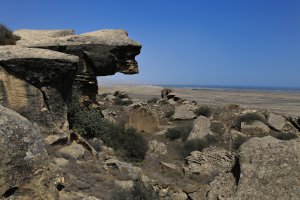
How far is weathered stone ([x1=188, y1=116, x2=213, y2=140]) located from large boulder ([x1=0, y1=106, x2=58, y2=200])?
17401 mm

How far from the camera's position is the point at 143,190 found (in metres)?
10.5

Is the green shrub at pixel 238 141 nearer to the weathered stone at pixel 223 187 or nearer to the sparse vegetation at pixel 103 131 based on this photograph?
the sparse vegetation at pixel 103 131

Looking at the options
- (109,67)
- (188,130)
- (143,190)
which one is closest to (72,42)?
(109,67)

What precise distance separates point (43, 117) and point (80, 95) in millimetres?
4097

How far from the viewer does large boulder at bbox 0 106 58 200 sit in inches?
229

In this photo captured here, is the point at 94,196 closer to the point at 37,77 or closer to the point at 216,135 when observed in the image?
the point at 37,77

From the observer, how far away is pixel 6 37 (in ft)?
53.0

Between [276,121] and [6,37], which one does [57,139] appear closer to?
[6,37]

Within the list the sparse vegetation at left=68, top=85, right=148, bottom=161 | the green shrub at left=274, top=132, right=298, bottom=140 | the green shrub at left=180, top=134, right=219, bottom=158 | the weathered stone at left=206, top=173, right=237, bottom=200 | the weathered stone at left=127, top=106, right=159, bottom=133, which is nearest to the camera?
the weathered stone at left=206, top=173, right=237, bottom=200

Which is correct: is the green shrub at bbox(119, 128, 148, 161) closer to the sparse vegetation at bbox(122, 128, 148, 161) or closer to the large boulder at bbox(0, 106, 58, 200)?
the sparse vegetation at bbox(122, 128, 148, 161)

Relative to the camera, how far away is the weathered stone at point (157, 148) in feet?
68.4

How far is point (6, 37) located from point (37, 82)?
4000 mm

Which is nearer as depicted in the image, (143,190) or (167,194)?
(143,190)

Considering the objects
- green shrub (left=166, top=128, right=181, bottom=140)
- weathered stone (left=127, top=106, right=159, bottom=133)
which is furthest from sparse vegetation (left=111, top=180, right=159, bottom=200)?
weathered stone (left=127, top=106, right=159, bottom=133)
